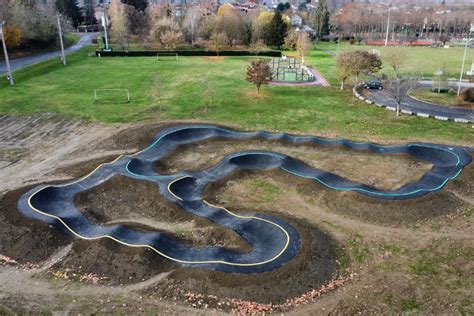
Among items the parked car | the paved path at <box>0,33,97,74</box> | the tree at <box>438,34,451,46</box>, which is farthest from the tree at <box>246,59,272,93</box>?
the tree at <box>438,34,451,46</box>

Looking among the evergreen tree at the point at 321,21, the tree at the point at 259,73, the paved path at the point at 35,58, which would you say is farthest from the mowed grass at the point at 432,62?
the paved path at the point at 35,58

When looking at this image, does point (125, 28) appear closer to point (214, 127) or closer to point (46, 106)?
point (46, 106)

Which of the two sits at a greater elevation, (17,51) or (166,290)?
(17,51)

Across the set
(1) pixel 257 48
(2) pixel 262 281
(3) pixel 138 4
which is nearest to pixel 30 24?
(3) pixel 138 4

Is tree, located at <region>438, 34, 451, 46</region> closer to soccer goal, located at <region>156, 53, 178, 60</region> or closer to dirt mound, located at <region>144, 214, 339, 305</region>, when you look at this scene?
soccer goal, located at <region>156, 53, 178, 60</region>

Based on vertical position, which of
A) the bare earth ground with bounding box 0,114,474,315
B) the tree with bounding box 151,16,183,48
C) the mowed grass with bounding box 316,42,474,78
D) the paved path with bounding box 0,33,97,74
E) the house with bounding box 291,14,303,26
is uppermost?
the house with bounding box 291,14,303,26

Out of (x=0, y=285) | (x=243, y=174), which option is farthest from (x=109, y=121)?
(x=0, y=285)

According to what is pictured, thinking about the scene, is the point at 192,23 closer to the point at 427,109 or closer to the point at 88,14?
the point at 88,14
